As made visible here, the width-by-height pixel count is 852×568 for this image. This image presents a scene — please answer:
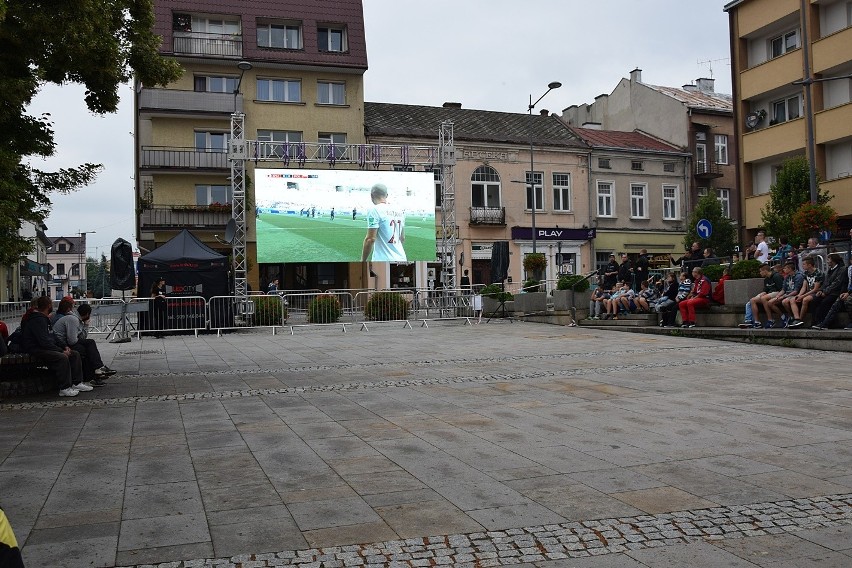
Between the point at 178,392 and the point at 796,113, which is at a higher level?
the point at 796,113

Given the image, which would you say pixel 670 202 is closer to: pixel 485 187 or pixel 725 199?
pixel 725 199

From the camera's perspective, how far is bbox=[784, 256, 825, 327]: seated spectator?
47.6ft

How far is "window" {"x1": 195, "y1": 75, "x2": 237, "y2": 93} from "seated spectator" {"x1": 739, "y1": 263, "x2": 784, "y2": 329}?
29385 millimetres

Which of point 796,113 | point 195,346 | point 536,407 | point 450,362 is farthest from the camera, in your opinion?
point 796,113

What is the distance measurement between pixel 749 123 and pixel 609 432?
29226 millimetres

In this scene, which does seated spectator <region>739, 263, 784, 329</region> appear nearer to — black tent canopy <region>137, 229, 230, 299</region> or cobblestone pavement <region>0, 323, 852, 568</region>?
cobblestone pavement <region>0, 323, 852, 568</region>

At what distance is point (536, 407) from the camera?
27.8 ft

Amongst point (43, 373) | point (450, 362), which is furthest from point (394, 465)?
point (450, 362)

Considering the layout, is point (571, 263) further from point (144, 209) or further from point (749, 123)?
point (144, 209)

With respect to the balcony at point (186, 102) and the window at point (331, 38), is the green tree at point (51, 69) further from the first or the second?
the window at point (331, 38)

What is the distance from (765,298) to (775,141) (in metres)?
18.4

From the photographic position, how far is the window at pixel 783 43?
101 ft

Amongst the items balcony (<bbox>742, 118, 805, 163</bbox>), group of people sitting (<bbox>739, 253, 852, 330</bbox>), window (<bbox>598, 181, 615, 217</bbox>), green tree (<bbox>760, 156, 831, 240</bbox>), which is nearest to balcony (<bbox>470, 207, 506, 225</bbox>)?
window (<bbox>598, 181, 615, 217</bbox>)

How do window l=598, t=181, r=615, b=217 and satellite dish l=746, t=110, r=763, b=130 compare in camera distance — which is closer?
satellite dish l=746, t=110, r=763, b=130
